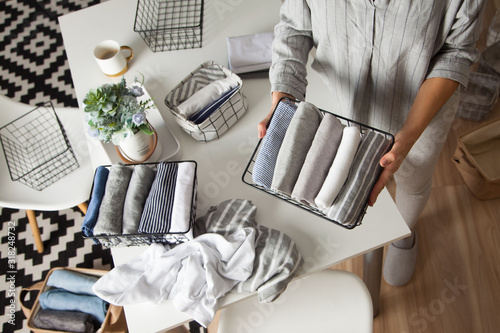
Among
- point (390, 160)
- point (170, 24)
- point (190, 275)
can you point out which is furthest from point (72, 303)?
point (390, 160)

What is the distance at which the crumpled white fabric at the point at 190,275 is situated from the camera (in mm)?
1060

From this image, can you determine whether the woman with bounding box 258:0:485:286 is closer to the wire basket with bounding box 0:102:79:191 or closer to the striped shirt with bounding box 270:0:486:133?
the striped shirt with bounding box 270:0:486:133

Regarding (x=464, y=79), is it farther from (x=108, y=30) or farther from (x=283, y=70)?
(x=108, y=30)

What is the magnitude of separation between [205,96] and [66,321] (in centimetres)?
101

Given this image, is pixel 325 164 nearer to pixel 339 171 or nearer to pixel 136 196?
pixel 339 171

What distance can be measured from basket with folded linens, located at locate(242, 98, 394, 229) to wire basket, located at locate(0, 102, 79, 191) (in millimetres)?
1047

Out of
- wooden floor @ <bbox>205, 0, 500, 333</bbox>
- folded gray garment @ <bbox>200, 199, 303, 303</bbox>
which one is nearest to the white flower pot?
folded gray garment @ <bbox>200, 199, 303, 303</bbox>

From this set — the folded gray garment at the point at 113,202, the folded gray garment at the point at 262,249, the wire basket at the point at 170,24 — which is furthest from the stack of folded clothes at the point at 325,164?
the wire basket at the point at 170,24

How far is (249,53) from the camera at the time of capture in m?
1.44

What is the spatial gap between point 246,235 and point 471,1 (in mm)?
722

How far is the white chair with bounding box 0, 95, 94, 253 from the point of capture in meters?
1.65

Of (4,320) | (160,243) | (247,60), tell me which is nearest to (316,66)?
(247,60)

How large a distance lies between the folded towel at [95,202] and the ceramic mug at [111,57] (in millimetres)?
415

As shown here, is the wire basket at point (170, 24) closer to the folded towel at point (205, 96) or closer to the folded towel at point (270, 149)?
the folded towel at point (205, 96)
